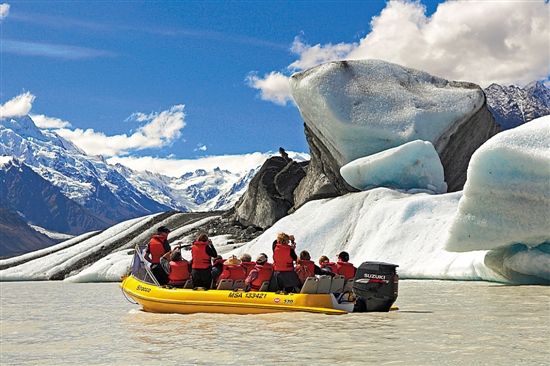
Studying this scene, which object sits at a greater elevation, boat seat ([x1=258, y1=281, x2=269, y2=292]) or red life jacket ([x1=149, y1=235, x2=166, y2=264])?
red life jacket ([x1=149, y1=235, x2=166, y2=264])

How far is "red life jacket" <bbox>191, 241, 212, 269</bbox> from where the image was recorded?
13891 mm

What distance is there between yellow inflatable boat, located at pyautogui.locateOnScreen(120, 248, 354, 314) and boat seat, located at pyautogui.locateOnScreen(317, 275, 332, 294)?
24 cm

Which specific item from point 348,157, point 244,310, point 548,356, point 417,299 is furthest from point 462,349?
point 348,157

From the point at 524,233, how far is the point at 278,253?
29.4ft

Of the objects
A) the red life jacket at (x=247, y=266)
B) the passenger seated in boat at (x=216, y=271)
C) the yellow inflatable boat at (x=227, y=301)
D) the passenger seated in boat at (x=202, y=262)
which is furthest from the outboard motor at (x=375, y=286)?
the passenger seated in boat at (x=216, y=271)

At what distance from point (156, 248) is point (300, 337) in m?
6.07

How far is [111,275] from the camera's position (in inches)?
1443

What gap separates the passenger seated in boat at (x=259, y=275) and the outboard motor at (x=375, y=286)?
1.90 metres

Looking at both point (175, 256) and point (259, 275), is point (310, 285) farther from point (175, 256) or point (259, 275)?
point (175, 256)

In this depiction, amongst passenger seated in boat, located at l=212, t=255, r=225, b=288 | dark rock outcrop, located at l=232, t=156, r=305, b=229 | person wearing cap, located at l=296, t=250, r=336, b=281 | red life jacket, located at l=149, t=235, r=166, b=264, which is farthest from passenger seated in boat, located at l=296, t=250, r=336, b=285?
dark rock outcrop, located at l=232, t=156, r=305, b=229

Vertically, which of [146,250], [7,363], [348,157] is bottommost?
[7,363]

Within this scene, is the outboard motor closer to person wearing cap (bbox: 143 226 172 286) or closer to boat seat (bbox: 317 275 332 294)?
boat seat (bbox: 317 275 332 294)

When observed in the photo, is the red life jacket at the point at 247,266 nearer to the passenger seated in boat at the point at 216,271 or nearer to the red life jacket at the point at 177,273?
the passenger seated in boat at the point at 216,271

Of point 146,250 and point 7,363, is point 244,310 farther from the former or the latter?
point 7,363
